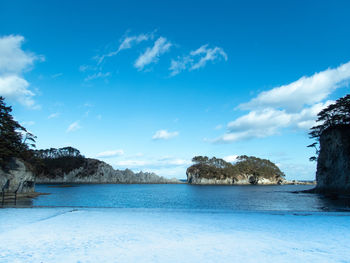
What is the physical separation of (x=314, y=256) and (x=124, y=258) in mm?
4663

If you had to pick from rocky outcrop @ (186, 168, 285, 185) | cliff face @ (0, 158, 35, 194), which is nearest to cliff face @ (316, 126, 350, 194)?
cliff face @ (0, 158, 35, 194)

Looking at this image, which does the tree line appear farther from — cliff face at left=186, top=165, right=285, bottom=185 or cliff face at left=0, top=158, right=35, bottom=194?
cliff face at left=0, top=158, right=35, bottom=194

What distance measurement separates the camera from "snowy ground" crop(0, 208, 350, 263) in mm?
5531

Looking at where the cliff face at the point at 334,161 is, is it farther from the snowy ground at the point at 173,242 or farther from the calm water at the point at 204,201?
the snowy ground at the point at 173,242

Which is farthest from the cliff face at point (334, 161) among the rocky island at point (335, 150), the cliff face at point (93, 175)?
the cliff face at point (93, 175)

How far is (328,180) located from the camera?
54.8 meters

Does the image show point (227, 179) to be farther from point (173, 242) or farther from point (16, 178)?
point (173, 242)

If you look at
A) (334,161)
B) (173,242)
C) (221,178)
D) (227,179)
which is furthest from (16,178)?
(227,179)

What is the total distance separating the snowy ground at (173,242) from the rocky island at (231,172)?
158m

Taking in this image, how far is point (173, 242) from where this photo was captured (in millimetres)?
6926

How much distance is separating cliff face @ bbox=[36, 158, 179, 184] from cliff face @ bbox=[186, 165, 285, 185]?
4668 centimetres

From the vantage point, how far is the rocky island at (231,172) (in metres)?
165

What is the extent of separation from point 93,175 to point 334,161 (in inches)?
6475

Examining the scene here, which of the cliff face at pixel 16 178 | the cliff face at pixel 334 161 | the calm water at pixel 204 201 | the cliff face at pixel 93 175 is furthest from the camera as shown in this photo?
the cliff face at pixel 93 175
